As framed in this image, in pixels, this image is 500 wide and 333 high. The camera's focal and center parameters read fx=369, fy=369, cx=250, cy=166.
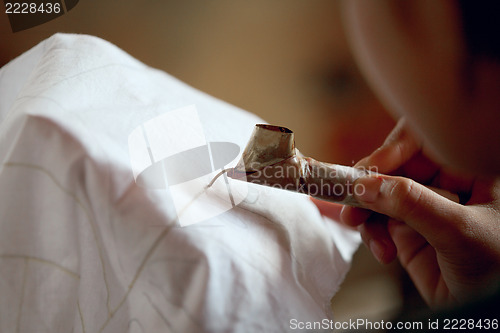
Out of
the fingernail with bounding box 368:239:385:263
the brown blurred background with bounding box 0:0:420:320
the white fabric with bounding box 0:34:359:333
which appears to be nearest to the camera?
the white fabric with bounding box 0:34:359:333

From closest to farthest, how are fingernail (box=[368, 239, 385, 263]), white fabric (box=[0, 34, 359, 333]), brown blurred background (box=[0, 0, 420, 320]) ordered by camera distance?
white fabric (box=[0, 34, 359, 333]) < fingernail (box=[368, 239, 385, 263]) < brown blurred background (box=[0, 0, 420, 320])

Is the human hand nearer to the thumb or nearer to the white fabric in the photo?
the thumb

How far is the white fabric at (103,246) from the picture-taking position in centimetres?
34

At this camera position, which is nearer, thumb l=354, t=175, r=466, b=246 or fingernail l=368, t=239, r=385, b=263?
thumb l=354, t=175, r=466, b=246

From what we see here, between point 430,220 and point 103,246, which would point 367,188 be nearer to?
point 430,220

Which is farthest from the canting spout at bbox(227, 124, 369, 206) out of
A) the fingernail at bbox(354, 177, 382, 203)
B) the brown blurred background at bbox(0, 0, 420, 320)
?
the brown blurred background at bbox(0, 0, 420, 320)

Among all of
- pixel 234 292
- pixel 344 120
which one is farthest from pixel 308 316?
pixel 344 120

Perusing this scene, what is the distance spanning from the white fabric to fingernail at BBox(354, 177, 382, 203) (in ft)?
0.40

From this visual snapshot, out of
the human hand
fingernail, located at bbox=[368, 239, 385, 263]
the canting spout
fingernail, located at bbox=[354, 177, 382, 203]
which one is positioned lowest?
fingernail, located at bbox=[368, 239, 385, 263]

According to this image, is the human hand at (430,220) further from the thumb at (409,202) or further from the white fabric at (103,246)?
the white fabric at (103,246)

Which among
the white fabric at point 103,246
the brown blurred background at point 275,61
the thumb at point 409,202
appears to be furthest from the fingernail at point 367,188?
the brown blurred background at point 275,61

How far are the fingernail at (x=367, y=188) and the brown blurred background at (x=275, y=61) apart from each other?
33cm

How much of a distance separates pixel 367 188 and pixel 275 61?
3.08ft

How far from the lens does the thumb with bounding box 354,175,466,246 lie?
1.42 feet
